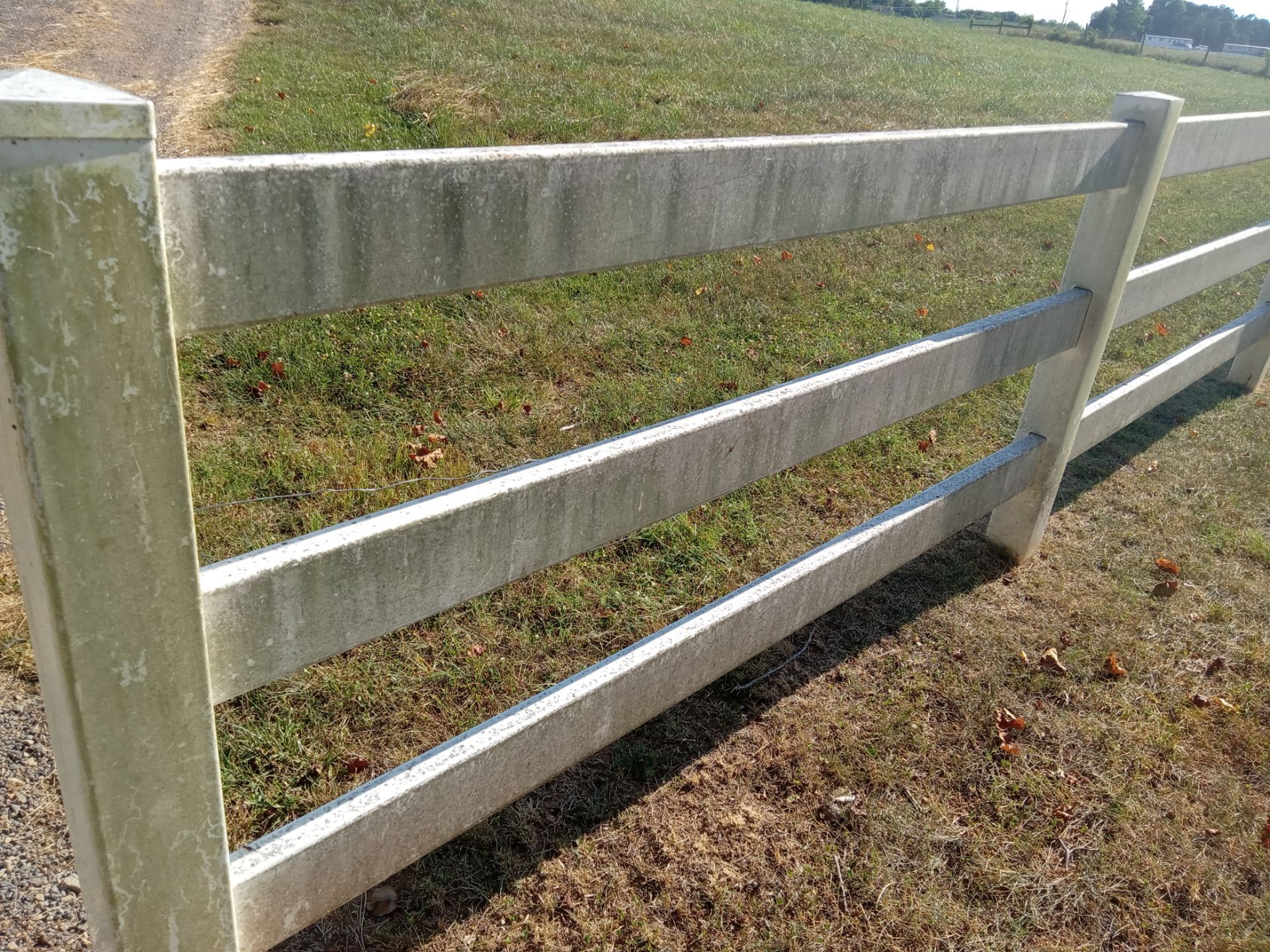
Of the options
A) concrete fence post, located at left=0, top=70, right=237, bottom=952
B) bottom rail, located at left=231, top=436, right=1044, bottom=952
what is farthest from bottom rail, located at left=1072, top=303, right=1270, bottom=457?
concrete fence post, located at left=0, top=70, right=237, bottom=952

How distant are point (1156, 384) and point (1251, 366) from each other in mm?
2265

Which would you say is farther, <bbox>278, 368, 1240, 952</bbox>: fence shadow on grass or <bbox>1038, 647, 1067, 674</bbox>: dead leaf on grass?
<bbox>1038, 647, 1067, 674</bbox>: dead leaf on grass

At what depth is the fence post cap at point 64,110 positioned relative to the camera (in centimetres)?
98

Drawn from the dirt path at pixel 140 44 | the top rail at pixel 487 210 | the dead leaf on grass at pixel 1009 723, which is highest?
the top rail at pixel 487 210

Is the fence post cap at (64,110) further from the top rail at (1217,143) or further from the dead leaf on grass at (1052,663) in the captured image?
the top rail at (1217,143)

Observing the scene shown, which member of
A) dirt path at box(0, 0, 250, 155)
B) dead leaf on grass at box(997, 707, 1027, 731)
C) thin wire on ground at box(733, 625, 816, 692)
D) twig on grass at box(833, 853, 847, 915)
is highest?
dirt path at box(0, 0, 250, 155)

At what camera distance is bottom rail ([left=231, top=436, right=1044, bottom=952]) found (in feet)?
5.59

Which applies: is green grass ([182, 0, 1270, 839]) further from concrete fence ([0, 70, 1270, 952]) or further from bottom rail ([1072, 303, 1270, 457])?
concrete fence ([0, 70, 1270, 952])

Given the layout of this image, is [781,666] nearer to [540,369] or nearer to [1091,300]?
[1091,300]

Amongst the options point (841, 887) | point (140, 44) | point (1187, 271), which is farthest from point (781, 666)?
point (140, 44)

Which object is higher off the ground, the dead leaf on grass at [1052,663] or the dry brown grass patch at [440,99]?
the dry brown grass patch at [440,99]

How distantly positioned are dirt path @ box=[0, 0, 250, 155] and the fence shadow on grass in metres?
5.85

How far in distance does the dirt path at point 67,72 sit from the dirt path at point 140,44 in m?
0.02

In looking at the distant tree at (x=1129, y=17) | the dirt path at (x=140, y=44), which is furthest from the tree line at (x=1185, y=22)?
the dirt path at (x=140, y=44)
